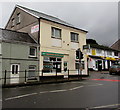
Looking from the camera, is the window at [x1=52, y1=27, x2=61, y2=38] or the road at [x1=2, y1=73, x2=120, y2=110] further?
the window at [x1=52, y1=27, x2=61, y2=38]

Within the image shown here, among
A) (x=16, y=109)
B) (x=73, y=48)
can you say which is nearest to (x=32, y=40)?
(x=73, y=48)

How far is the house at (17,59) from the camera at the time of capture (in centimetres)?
1318

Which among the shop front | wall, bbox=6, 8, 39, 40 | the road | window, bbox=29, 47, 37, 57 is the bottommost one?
the road

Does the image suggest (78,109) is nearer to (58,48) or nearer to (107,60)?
(58,48)

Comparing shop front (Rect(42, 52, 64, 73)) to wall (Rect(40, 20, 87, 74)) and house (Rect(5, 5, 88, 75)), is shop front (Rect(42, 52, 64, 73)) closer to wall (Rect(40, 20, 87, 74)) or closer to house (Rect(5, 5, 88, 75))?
house (Rect(5, 5, 88, 75))

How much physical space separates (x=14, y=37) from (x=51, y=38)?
452 cm

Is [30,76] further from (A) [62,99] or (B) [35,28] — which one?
(A) [62,99]

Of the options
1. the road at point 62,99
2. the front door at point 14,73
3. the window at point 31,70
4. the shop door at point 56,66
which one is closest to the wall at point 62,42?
the window at point 31,70

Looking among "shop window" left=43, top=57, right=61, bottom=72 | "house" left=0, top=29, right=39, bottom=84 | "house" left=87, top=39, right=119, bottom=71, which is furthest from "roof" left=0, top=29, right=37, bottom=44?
"house" left=87, top=39, right=119, bottom=71

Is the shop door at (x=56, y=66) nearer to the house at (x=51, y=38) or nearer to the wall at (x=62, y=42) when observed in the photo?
the house at (x=51, y=38)

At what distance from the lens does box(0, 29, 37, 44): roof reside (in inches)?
563

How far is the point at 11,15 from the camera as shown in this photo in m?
21.8

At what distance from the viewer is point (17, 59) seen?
14141 mm

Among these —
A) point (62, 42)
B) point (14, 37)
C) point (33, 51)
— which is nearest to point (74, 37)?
point (62, 42)
